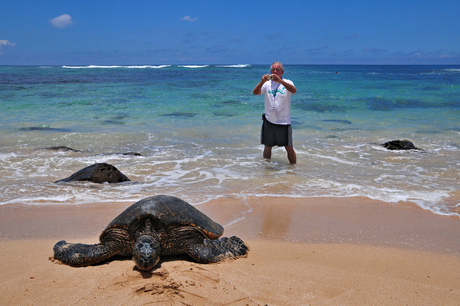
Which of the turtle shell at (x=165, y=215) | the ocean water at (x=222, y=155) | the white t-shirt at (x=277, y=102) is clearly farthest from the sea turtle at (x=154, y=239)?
the white t-shirt at (x=277, y=102)

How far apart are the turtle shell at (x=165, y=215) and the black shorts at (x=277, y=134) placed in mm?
3716

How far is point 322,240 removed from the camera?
403cm

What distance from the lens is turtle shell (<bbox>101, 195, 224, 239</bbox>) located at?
11.1 ft

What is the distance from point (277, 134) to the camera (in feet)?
Result: 23.6

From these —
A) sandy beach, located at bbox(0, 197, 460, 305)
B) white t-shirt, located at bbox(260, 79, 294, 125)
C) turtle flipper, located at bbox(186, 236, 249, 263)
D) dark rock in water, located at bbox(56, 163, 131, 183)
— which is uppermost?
white t-shirt, located at bbox(260, 79, 294, 125)

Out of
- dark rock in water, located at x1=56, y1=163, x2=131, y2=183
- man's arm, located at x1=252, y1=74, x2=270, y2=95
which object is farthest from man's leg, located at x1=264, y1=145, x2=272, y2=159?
dark rock in water, located at x1=56, y1=163, x2=131, y2=183

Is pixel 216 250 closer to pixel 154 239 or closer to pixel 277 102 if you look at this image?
pixel 154 239

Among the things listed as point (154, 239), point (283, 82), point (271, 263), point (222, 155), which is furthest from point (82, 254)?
point (222, 155)

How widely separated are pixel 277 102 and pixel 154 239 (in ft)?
14.1

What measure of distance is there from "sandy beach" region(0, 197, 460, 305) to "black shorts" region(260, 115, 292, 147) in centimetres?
224

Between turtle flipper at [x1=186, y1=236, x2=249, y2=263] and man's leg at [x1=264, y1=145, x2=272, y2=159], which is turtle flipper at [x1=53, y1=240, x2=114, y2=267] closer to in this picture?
turtle flipper at [x1=186, y1=236, x2=249, y2=263]

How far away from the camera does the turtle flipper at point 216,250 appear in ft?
10.9

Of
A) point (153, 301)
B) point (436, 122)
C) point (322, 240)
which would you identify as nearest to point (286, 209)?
point (322, 240)

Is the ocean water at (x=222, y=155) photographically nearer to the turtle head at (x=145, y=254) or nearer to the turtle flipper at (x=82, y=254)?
the turtle flipper at (x=82, y=254)
